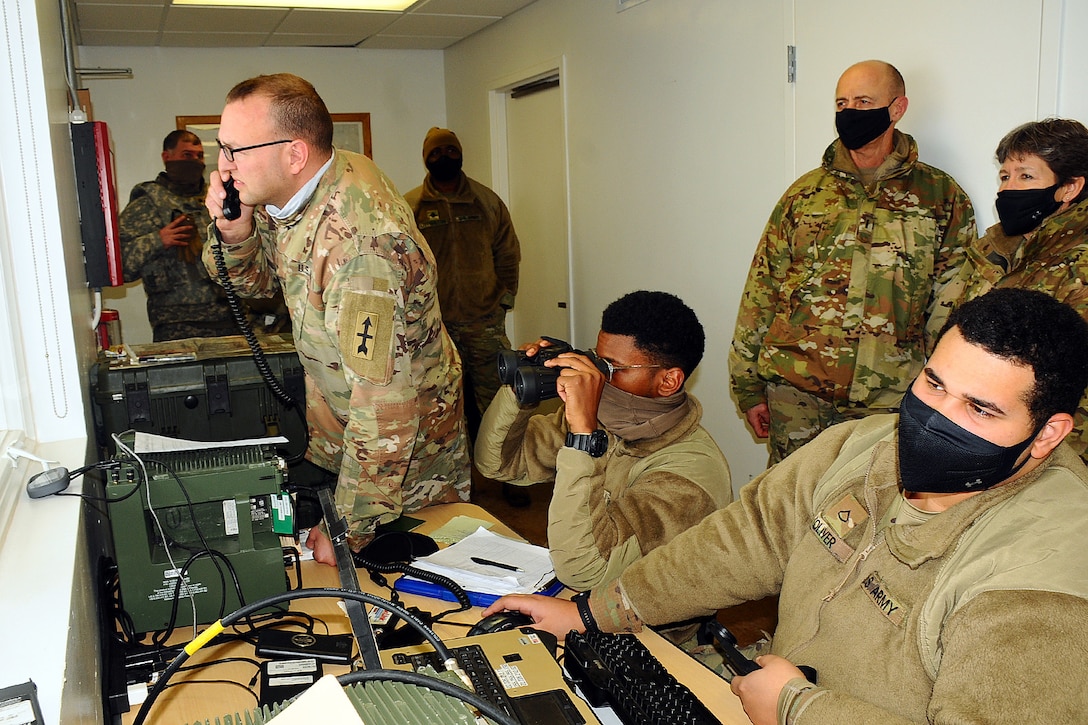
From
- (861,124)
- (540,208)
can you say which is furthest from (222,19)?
(861,124)

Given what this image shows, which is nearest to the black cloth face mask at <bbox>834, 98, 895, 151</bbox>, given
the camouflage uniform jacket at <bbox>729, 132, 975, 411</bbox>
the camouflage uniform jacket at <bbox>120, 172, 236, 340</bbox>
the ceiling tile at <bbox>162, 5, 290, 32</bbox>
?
the camouflage uniform jacket at <bbox>729, 132, 975, 411</bbox>

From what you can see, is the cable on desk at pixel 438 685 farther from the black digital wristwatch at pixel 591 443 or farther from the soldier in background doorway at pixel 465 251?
the soldier in background doorway at pixel 465 251

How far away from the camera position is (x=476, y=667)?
1.28 meters

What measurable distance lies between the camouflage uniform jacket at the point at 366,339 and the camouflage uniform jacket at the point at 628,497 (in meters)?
0.41

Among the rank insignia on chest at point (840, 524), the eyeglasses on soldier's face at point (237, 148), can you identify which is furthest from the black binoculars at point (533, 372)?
the eyeglasses on soldier's face at point (237, 148)

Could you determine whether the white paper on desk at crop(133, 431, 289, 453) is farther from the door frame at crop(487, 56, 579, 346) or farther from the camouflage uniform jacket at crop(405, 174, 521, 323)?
the door frame at crop(487, 56, 579, 346)

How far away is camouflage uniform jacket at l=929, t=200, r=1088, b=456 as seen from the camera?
1.96 meters

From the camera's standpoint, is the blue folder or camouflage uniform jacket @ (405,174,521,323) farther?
→ camouflage uniform jacket @ (405,174,521,323)

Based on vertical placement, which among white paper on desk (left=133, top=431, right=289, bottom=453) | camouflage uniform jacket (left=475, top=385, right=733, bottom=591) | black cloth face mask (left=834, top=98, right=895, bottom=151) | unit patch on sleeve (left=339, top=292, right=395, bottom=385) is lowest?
camouflage uniform jacket (left=475, top=385, right=733, bottom=591)

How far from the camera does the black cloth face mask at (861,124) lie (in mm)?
2545

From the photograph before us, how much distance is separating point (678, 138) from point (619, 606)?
2.61m

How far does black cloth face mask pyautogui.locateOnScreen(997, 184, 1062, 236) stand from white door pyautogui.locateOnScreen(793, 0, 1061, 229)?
0.92 feet

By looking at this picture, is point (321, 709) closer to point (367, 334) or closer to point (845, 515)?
point (845, 515)

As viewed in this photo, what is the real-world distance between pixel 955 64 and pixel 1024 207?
60cm
